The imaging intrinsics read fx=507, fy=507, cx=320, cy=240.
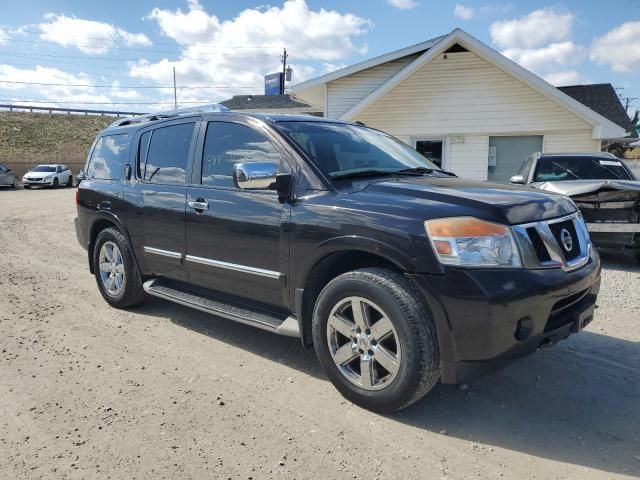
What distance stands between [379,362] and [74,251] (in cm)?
753

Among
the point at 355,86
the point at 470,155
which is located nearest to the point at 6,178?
the point at 355,86

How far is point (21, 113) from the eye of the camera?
5675cm

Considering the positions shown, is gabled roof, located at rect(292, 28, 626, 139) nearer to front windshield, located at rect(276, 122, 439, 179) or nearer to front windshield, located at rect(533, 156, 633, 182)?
front windshield, located at rect(533, 156, 633, 182)

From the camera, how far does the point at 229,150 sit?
413cm

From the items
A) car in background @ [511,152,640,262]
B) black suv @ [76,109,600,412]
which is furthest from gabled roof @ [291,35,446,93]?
black suv @ [76,109,600,412]

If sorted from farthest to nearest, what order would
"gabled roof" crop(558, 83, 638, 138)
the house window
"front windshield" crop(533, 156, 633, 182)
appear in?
"gabled roof" crop(558, 83, 638, 138) < the house window < "front windshield" crop(533, 156, 633, 182)

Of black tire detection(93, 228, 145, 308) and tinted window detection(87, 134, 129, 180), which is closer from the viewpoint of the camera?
black tire detection(93, 228, 145, 308)

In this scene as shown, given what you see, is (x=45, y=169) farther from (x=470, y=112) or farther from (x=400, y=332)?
(x=400, y=332)

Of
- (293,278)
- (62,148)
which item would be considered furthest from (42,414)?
(62,148)

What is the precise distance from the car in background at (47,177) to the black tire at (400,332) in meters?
29.9

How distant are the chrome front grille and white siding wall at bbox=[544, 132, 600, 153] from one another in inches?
462

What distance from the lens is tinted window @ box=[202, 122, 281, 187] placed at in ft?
12.7

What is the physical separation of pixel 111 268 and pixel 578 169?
7.36m

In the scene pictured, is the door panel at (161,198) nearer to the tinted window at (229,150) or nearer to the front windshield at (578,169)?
the tinted window at (229,150)
